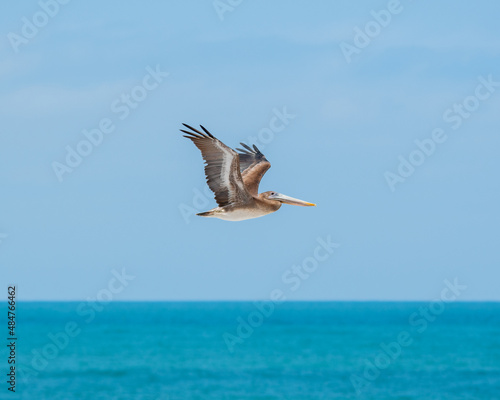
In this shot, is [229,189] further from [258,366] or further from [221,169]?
[258,366]

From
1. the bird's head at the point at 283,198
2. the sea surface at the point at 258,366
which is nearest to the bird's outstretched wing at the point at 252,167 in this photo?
the bird's head at the point at 283,198

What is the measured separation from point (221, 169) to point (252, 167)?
3062 millimetres

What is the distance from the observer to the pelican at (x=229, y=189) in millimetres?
14414

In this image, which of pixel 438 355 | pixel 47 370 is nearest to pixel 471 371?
pixel 438 355

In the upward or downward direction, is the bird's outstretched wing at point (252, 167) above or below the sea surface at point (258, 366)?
above

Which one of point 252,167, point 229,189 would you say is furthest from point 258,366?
point 229,189

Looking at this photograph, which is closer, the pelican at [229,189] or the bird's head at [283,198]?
the pelican at [229,189]

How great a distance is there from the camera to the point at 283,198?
15.5 metres

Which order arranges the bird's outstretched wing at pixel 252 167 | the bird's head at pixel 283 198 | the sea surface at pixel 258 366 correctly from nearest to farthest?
the bird's head at pixel 283 198
the bird's outstretched wing at pixel 252 167
the sea surface at pixel 258 366

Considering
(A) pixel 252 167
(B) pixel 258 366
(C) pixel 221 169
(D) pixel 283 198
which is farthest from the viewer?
(B) pixel 258 366

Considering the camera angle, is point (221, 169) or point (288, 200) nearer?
point (221, 169)

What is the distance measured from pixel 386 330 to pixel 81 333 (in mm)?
33631

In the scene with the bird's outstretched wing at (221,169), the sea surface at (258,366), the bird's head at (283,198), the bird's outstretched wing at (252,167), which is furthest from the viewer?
the sea surface at (258,366)

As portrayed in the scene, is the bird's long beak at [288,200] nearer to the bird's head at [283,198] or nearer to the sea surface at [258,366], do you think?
the bird's head at [283,198]
